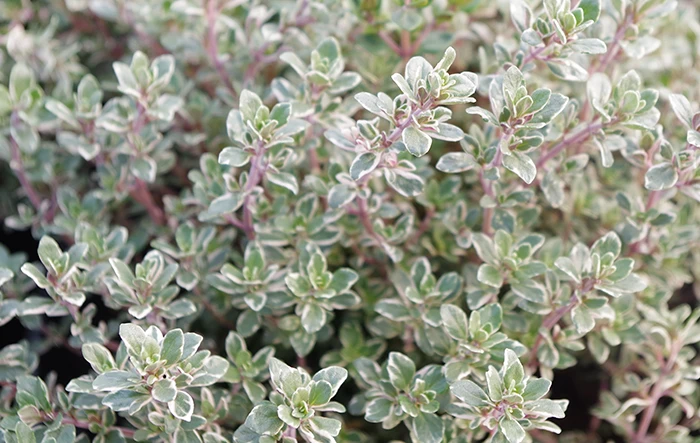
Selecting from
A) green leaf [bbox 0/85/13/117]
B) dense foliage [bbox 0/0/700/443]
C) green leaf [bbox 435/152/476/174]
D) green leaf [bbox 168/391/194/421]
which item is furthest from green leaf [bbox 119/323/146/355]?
green leaf [bbox 0/85/13/117]

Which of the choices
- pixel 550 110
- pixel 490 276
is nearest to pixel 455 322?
pixel 490 276

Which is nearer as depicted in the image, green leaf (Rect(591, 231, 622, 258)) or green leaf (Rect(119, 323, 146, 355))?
green leaf (Rect(119, 323, 146, 355))

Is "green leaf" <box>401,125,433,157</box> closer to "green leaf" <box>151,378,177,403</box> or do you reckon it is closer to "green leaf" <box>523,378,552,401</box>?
"green leaf" <box>523,378,552,401</box>

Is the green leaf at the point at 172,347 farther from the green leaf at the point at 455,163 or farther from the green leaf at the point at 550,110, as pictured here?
the green leaf at the point at 550,110

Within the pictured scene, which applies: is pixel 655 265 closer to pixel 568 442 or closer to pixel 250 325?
pixel 568 442

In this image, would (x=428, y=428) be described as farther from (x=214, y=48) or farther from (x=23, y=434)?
(x=214, y=48)

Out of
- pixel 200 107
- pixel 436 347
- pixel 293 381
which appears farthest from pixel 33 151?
pixel 436 347
